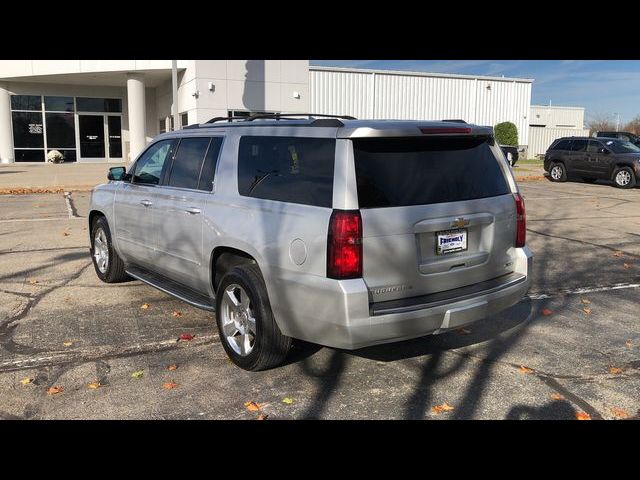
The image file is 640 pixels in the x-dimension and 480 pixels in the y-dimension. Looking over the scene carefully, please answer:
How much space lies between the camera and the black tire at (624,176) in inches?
757

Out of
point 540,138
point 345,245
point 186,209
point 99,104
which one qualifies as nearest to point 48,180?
point 99,104

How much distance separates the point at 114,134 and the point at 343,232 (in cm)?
3026

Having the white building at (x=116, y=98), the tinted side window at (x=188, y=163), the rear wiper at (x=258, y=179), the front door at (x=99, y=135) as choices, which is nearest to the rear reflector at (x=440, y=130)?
the rear wiper at (x=258, y=179)

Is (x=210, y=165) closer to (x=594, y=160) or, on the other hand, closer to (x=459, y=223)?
(x=459, y=223)

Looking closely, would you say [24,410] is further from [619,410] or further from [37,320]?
[619,410]

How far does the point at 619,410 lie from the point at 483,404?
2.86 feet

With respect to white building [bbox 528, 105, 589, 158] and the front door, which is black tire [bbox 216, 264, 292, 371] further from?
white building [bbox 528, 105, 589, 158]

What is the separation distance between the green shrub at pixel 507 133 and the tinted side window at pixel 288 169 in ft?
103

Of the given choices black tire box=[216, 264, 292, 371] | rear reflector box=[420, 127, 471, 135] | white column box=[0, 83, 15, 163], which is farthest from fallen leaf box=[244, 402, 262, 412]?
white column box=[0, 83, 15, 163]

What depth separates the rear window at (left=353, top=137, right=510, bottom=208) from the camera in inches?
145

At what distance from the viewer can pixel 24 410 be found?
12.0 ft

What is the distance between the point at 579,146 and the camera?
21.3 m

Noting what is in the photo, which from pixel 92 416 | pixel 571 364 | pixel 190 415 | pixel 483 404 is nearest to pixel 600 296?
pixel 571 364

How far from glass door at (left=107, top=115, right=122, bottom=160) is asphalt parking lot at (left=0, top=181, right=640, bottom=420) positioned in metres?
25.6
